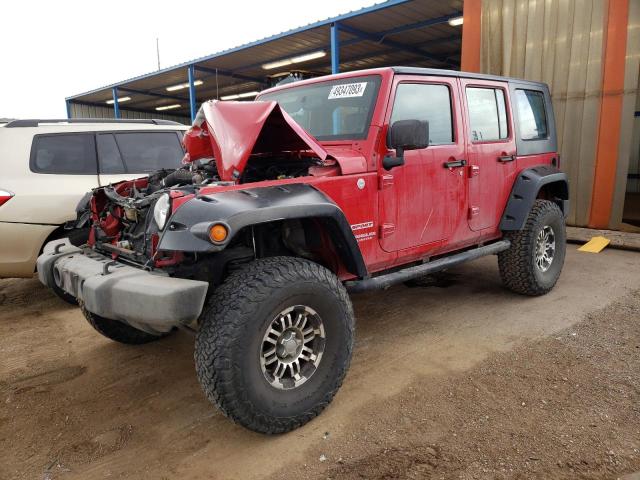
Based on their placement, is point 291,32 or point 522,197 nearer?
point 522,197

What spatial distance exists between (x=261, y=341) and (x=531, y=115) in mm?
3667

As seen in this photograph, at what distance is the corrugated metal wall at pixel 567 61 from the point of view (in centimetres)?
682

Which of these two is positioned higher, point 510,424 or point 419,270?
point 419,270

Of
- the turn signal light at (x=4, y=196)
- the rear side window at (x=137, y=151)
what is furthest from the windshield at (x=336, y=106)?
the turn signal light at (x=4, y=196)

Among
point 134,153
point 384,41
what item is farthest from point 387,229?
point 384,41

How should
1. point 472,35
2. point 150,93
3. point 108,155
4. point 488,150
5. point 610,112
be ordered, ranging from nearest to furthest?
point 488,150 → point 108,155 → point 610,112 → point 472,35 → point 150,93

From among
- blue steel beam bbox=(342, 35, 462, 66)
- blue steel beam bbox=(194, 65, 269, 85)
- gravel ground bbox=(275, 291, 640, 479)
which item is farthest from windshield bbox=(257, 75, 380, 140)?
blue steel beam bbox=(194, 65, 269, 85)

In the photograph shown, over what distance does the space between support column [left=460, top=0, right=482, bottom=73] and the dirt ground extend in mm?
5120

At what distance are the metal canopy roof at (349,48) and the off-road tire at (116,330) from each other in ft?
19.0

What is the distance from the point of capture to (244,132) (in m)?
2.68

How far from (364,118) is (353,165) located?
407 millimetres

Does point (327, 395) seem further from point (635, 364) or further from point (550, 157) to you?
point (550, 157)

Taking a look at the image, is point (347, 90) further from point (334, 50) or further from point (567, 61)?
point (334, 50)

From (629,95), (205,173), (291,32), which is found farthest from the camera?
(291,32)
